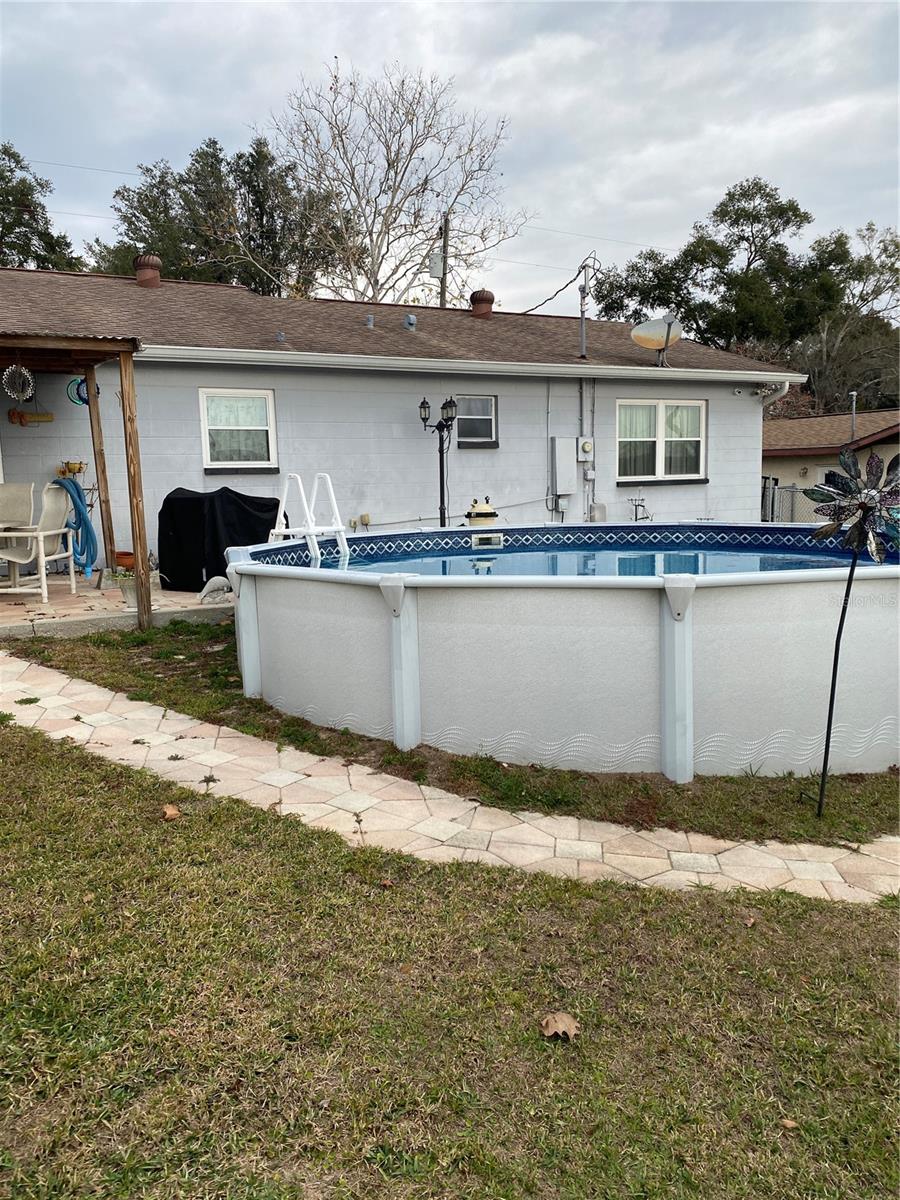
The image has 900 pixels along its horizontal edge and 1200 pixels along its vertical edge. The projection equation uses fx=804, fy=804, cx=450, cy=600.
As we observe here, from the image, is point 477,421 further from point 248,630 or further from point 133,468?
point 248,630

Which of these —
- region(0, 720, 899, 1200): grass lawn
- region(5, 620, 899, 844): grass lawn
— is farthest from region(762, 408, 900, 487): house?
region(0, 720, 899, 1200): grass lawn

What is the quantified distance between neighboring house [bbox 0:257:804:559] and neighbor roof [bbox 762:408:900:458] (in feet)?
21.3

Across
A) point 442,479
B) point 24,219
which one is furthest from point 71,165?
point 442,479

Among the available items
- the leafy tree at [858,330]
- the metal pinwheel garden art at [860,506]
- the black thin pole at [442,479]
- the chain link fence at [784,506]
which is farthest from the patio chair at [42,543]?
the leafy tree at [858,330]

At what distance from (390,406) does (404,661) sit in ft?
24.6

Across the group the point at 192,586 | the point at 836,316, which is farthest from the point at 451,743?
the point at 836,316

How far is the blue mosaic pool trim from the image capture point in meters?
8.41

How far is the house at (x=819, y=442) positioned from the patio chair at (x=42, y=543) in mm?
16877

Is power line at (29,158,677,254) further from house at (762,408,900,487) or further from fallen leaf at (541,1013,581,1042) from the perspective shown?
fallen leaf at (541,1013,581,1042)

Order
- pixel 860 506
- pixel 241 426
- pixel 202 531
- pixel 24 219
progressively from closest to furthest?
pixel 860 506 → pixel 202 531 → pixel 241 426 → pixel 24 219

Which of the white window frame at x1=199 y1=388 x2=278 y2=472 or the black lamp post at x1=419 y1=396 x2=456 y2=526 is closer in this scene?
the white window frame at x1=199 y1=388 x2=278 y2=472

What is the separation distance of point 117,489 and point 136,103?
24.7 ft

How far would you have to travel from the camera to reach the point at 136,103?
12.7m

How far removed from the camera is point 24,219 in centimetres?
2494
